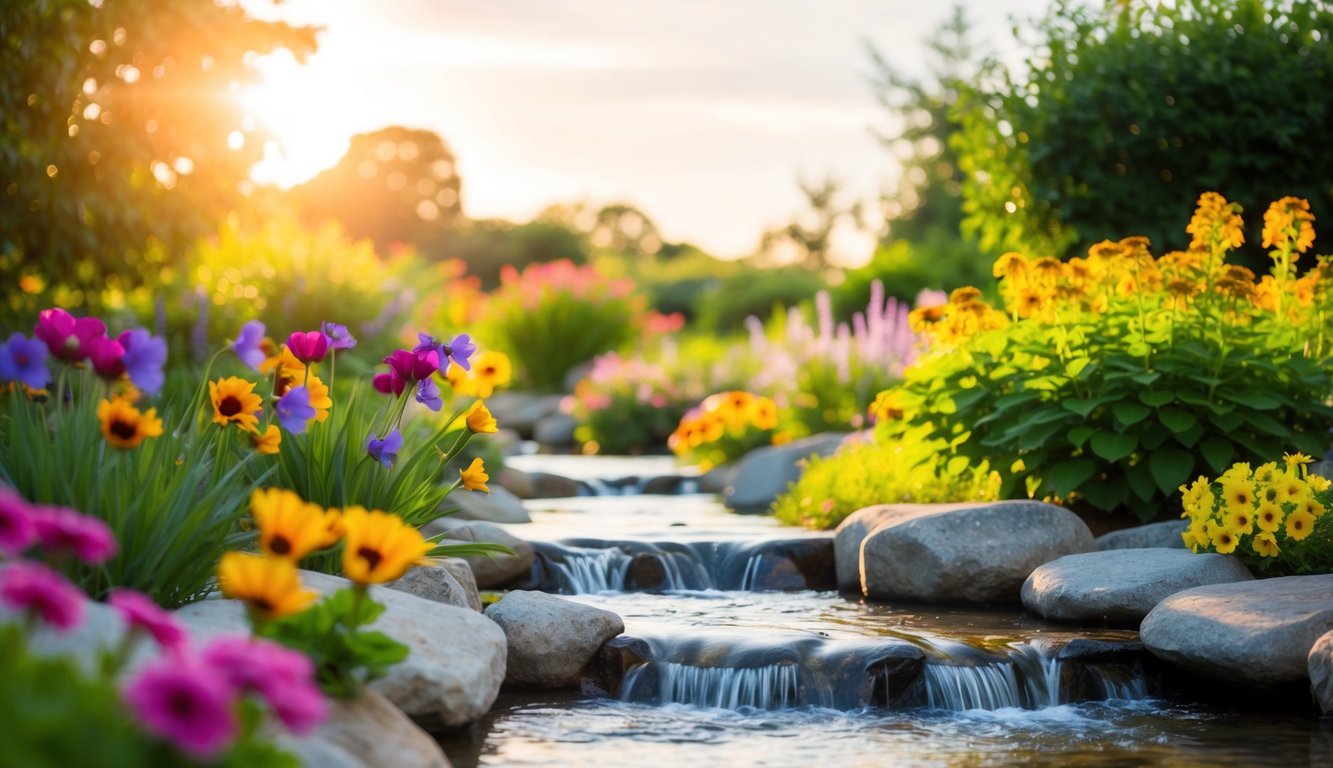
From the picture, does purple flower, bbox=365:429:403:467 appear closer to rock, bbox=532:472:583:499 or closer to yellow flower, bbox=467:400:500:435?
yellow flower, bbox=467:400:500:435

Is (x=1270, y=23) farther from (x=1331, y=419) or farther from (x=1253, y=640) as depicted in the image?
(x=1253, y=640)

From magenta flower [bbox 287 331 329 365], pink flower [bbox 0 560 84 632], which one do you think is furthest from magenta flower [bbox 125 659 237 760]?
magenta flower [bbox 287 331 329 365]

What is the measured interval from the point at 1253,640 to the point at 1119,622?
3.09 feet

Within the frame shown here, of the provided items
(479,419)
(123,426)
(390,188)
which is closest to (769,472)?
(479,419)

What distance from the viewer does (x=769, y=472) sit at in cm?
941

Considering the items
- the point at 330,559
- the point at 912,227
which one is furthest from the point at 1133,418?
the point at 912,227

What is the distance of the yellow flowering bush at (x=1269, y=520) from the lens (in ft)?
16.8

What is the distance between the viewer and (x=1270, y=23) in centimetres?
880

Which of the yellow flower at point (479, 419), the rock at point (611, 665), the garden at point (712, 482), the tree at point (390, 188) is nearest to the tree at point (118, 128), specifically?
the garden at point (712, 482)

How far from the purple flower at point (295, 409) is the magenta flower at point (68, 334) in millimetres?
531

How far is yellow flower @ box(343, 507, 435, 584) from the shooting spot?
2752 millimetres

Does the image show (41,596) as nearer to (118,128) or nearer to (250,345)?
(250,345)

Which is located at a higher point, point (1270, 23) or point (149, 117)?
point (1270, 23)

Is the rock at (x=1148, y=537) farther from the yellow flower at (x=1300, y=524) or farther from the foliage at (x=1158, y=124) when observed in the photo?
the foliage at (x=1158, y=124)
